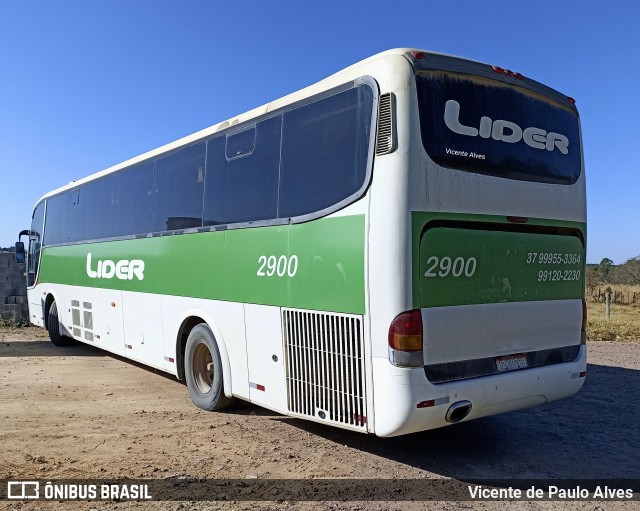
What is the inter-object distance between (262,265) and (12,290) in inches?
538

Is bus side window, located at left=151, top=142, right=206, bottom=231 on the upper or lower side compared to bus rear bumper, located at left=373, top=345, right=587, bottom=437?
upper

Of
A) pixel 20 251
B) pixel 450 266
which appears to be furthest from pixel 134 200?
pixel 20 251

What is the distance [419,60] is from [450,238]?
1.52m

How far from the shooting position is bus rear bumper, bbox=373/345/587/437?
4312mm

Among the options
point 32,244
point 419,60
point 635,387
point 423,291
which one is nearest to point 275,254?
point 423,291

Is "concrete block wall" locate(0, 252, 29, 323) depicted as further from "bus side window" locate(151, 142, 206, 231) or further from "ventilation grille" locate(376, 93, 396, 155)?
"ventilation grille" locate(376, 93, 396, 155)

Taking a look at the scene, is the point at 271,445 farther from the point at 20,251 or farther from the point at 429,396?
the point at 20,251

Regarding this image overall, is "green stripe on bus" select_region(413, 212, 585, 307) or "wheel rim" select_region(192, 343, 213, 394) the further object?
"wheel rim" select_region(192, 343, 213, 394)

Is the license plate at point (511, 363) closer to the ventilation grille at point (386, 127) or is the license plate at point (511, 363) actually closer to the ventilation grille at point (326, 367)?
the ventilation grille at point (326, 367)

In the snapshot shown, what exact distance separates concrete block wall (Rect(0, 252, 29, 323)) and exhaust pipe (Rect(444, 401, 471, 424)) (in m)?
15.5

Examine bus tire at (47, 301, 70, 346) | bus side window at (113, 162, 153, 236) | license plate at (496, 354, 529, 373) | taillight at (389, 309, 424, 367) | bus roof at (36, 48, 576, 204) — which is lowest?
bus tire at (47, 301, 70, 346)

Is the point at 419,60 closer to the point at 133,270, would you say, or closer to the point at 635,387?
the point at 133,270

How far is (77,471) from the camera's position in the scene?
4820mm

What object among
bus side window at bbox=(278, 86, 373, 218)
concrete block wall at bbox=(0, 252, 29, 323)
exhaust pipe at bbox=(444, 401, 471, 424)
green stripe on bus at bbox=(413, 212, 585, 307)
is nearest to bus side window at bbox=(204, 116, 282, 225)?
bus side window at bbox=(278, 86, 373, 218)
